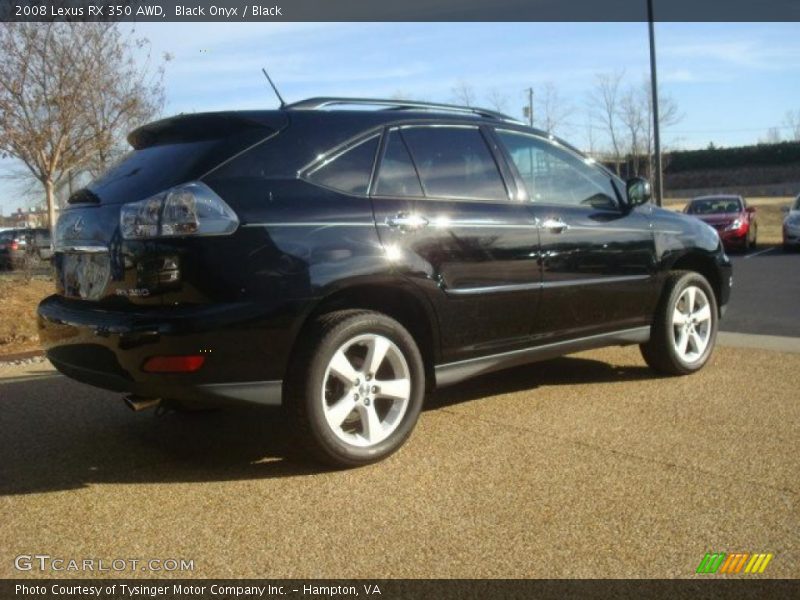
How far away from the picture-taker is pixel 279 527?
3.41 meters

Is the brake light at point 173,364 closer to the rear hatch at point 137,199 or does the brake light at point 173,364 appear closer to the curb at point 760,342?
the rear hatch at point 137,199

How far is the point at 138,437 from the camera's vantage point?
4.84 meters

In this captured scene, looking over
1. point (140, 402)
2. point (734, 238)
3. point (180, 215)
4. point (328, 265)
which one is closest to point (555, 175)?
point (328, 265)

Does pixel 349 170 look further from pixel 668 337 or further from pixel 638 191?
pixel 668 337

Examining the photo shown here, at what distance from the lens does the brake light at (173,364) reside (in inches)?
144

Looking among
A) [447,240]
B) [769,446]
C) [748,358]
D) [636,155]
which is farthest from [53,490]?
[636,155]

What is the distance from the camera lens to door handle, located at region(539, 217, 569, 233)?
5.09 metres

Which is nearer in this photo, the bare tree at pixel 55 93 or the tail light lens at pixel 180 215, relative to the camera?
the tail light lens at pixel 180 215

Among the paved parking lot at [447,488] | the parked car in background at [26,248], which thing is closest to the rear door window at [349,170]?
the paved parking lot at [447,488]

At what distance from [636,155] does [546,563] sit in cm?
4249

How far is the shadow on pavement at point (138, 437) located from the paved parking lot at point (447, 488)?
19mm

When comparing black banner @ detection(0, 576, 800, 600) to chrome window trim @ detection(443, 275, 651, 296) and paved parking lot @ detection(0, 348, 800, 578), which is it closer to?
paved parking lot @ detection(0, 348, 800, 578)

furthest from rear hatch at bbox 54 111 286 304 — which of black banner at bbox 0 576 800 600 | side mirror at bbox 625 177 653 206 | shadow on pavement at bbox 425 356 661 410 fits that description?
side mirror at bbox 625 177 653 206

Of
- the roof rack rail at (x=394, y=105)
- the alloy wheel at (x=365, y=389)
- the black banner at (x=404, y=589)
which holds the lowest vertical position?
the black banner at (x=404, y=589)
